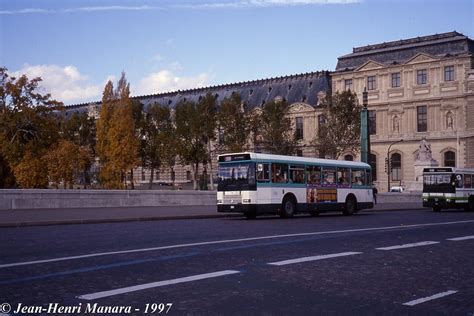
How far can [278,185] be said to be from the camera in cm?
2783

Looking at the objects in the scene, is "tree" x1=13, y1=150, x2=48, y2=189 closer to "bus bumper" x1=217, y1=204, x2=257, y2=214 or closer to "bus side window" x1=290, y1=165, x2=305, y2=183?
"bus bumper" x1=217, y1=204, x2=257, y2=214

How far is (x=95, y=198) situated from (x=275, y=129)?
27929mm

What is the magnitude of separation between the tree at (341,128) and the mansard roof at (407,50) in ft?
68.5

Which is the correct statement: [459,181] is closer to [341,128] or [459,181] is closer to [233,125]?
[341,128]

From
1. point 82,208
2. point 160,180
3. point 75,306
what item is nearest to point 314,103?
point 160,180

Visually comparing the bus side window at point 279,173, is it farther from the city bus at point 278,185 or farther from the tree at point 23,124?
the tree at point 23,124

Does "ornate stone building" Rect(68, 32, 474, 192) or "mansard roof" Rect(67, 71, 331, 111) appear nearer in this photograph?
"ornate stone building" Rect(68, 32, 474, 192)

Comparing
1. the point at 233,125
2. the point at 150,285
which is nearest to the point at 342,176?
the point at 150,285

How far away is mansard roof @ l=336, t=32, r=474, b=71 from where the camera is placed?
234 feet

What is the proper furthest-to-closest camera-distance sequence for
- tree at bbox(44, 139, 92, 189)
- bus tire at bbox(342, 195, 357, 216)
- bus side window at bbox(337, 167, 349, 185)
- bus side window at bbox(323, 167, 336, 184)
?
tree at bbox(44, 139, 92, 189) → bus tire at bbox(342, 195, 357, 216) → bus side window at bbox(337, 167, 349, 185) → bus side window at bbox(323, 167, 336, 184)

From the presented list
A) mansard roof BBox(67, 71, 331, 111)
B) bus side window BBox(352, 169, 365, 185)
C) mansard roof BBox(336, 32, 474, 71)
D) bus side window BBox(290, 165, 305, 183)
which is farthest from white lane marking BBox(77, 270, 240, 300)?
mansard roof BBox(67, 71, 331, 111)

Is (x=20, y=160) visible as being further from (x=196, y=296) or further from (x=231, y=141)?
(x=196, y=296)

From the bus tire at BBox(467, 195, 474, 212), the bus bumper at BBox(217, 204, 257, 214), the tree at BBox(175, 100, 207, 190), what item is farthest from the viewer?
the tree at BBox(175, 100, 207, 190)

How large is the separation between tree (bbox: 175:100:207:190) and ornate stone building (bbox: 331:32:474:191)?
22963 mm
